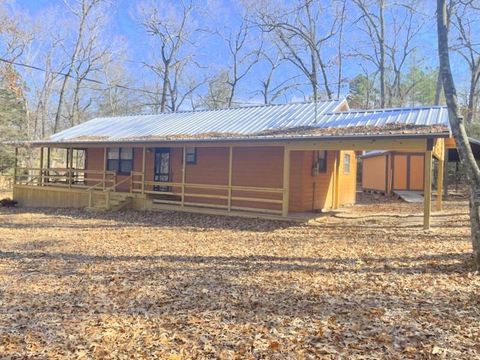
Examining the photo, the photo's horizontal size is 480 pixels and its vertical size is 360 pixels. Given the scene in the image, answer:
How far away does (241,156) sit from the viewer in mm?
14180

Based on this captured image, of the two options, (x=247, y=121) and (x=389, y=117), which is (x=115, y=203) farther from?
(x=389, y=117)

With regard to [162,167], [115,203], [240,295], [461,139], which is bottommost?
[240,295]

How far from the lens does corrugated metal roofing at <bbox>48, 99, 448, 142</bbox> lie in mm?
11969

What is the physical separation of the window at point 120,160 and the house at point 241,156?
0.04 m

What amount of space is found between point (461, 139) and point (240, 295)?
4384 millimetres

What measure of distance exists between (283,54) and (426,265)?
86.9 ft

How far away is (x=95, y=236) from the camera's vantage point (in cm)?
1005

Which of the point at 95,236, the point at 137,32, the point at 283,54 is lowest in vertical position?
the point at 95,236

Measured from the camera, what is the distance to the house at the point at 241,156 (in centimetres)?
1121

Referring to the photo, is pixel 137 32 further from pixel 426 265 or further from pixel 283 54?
pixel 426 265

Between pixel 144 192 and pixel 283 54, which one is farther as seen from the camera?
pixel 283 54

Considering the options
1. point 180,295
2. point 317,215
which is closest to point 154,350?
point 180,295

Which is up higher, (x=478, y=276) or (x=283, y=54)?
(x=283, y=54)

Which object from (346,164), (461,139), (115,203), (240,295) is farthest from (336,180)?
(240,295)
